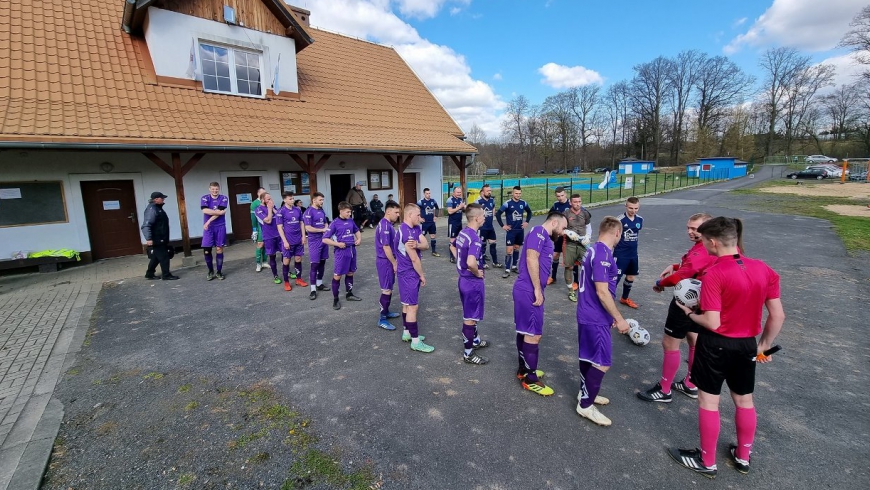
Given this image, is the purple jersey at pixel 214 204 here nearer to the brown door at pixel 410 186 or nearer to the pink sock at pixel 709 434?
the pink sock at pixel 709 434

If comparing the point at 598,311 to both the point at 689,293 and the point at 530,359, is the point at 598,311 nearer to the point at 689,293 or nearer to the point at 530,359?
the point at 689,293

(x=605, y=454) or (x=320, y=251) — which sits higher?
(x=320, y=251)

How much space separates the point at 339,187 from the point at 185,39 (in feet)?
21.1

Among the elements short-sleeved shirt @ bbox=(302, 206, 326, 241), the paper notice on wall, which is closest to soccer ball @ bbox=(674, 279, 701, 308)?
short-sleeved shirt @ bbox=(302, 206, 326, 241)

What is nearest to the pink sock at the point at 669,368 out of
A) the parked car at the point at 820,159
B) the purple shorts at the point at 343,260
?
the purple shorts at the point at 343,260

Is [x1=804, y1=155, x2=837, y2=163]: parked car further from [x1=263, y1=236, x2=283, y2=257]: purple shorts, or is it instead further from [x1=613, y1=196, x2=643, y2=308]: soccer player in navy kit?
[x1=263, y1=236, x2=283, y2=257]: purple shorts

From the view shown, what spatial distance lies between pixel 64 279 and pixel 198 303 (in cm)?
430

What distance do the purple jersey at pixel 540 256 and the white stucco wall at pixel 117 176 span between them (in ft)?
36.6

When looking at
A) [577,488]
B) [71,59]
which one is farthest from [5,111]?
[577,488]

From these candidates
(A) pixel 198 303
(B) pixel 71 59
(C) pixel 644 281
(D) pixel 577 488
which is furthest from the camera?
(B) pixel 71 59

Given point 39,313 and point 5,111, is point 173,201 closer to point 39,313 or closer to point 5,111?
point 5,111

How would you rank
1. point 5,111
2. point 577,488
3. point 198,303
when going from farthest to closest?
point 5,111, point 198,303, point 577,488

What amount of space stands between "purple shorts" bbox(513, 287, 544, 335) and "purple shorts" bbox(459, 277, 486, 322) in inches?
19.7

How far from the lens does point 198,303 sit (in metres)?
6.78
